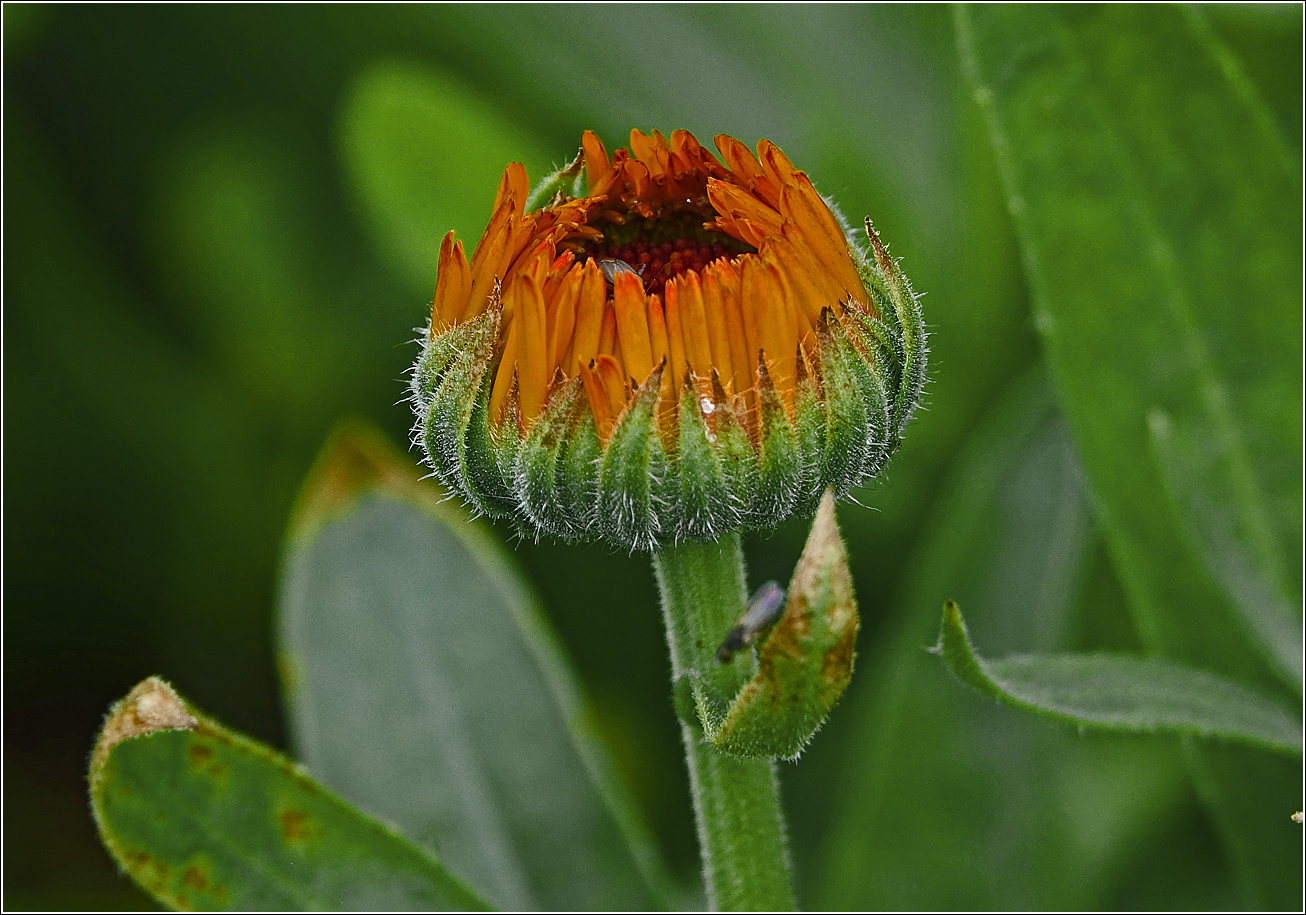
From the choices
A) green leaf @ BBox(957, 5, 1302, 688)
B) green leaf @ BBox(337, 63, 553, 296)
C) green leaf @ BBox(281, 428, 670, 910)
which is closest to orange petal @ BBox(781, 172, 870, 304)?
green leaf @ BBox(957, 5, 1302, 688)

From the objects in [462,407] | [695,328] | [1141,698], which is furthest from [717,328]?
[1141,698]

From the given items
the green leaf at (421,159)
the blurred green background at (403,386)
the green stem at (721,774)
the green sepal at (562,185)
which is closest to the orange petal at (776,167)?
the green sepal at (562,185)

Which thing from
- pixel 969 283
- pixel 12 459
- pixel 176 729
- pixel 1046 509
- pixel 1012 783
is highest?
pixel 969 283

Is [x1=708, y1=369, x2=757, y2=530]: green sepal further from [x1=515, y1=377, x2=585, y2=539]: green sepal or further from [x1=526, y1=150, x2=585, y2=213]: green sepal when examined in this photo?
[x1=526, y1=150, x2=585, y2=213]: green sepal

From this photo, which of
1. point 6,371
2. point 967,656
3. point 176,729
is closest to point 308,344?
point 6,371

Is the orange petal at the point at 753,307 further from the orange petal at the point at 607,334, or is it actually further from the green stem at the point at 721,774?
the green stem at the point at 721,774

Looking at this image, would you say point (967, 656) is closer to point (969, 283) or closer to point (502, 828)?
point (502, 828)
